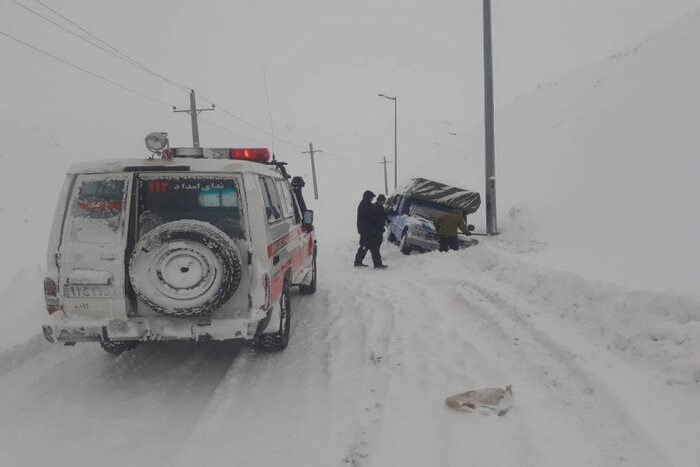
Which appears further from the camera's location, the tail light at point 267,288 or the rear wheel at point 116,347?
the rear wheel at point 116,347

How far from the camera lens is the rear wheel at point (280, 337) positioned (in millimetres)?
4684

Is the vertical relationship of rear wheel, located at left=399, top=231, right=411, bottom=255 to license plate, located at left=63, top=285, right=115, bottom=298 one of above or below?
below

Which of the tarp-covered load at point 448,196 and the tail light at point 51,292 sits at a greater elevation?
the tarp-covered load at point 448,196

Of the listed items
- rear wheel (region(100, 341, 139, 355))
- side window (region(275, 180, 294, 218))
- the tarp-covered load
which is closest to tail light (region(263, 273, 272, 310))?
side window (region(275, 180, 294, 218))

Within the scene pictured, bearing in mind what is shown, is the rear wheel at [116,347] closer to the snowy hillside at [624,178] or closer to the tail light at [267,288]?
the tail light at [267,288]

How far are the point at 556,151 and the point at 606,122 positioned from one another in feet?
6.67

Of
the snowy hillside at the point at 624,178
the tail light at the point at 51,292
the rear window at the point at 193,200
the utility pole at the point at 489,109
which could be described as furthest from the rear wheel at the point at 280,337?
the utility pole at the point at 489,109

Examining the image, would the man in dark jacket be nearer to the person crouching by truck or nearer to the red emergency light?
the person crouching by truck

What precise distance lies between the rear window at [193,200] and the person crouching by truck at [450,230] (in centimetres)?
715

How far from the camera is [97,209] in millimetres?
4027

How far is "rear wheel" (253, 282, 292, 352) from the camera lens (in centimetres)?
468

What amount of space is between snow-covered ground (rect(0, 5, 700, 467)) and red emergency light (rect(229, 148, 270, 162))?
2308 mm

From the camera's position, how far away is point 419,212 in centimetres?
1252

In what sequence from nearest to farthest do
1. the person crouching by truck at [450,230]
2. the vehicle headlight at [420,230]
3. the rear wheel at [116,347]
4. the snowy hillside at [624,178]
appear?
the rear wheel at [116,347] < the snowy hillside at [624,178] < the person crouching by truck at [450,230] < the vehicle headlight at [420,230]
